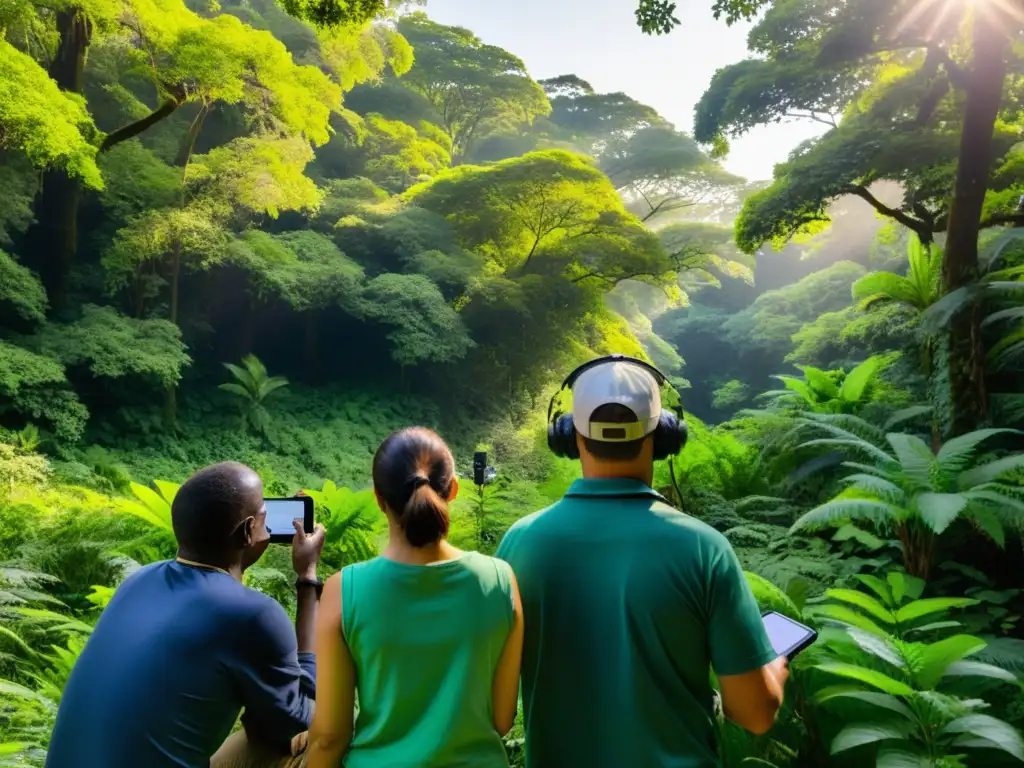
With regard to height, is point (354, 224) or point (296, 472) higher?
point (354, 224)

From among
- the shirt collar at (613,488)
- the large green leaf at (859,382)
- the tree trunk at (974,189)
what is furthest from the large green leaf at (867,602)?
the large green leaf at (859,382)

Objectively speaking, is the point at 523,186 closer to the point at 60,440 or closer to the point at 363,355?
the point at 363,355

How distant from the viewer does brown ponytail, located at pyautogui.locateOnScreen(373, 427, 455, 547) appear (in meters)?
1.01

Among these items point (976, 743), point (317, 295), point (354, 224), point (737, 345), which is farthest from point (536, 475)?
point (737, 345)

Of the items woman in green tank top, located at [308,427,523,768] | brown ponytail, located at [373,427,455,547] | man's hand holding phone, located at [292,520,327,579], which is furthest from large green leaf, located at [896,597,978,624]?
man's hand holding phone, located at [292,520,327,579]

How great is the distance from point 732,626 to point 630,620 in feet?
0.51

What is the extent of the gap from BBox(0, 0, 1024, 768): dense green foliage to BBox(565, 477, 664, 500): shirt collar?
102 centimetres

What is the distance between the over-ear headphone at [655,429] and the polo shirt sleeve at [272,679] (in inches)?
26.5

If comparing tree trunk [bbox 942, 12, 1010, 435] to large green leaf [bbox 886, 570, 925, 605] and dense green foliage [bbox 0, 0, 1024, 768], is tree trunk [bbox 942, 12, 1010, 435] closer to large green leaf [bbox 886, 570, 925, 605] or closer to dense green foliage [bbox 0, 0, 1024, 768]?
dense green foliage [bbox 0, 0, 1024, 768]

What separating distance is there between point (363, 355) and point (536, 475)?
5.64 metres

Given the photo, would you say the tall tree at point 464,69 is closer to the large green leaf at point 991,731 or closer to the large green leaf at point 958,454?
the large green leaf at point 958,454

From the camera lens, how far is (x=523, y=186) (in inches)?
496

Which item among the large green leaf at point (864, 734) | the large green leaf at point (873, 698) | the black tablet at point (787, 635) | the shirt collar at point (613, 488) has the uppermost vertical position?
the shirt collar at point (613, 488)

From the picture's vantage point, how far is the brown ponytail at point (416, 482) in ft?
3.32
